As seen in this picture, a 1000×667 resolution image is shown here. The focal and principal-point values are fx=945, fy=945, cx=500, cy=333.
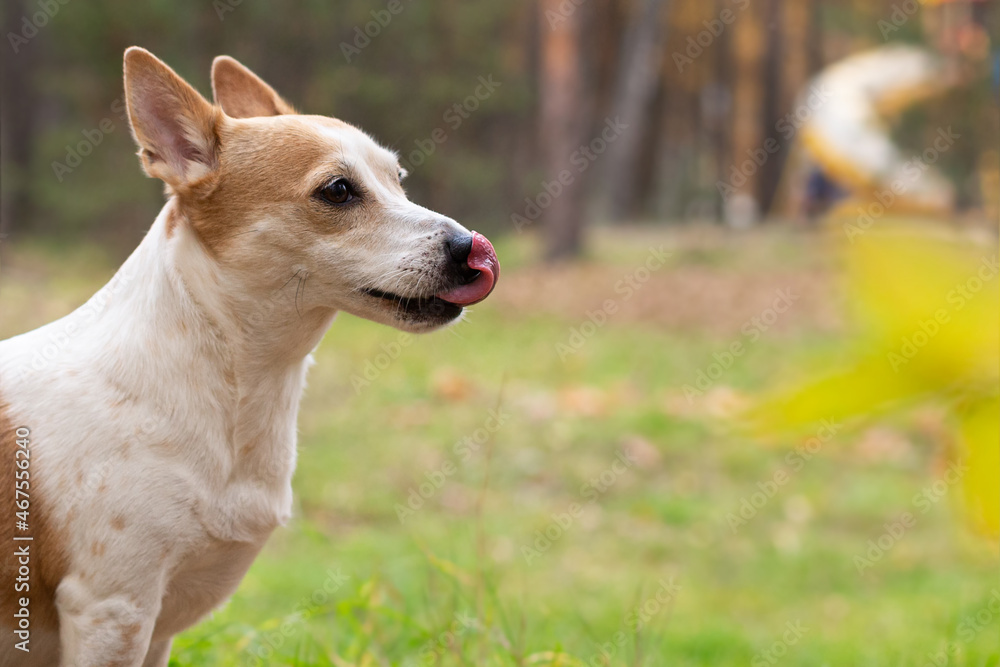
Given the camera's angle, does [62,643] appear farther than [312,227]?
No

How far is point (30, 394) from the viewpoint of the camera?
218 cm

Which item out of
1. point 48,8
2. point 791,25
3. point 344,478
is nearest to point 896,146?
point 344,478

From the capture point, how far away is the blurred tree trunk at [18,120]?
55.1ft

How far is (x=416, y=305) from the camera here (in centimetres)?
234

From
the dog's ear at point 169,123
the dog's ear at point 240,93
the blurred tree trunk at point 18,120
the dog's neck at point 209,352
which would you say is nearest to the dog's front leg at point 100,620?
the dog's neck at point 209,352

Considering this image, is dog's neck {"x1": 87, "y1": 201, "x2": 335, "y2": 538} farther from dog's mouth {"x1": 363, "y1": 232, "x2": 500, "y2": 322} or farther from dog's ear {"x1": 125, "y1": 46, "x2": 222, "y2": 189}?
dog's mouth {"x1": 363, "y1": 232, "x2": 500, "y2": 322}

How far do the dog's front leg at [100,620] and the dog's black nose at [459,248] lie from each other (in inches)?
40.2

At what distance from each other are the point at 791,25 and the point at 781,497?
23.7 meters

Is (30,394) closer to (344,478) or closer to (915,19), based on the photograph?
(344,478)

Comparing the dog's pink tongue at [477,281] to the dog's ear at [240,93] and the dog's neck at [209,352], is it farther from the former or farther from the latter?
the dog's ear at [240,93]

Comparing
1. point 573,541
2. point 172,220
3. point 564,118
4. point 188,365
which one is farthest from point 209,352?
point 564,118

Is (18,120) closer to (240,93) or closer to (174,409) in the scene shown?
(240,93)

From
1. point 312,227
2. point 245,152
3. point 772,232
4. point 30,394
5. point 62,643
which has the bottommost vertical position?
point 772,232

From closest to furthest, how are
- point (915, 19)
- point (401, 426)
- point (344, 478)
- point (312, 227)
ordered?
point (312, 227) → point (344, 478) → point (401, 426) → point (915, 19)
